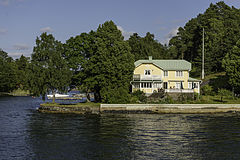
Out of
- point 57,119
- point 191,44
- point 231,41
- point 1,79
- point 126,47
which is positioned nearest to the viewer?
point 57,119

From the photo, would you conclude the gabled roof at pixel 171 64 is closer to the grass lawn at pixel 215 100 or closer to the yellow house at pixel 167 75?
the yellow house at pixel 167 75

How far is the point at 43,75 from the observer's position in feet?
202

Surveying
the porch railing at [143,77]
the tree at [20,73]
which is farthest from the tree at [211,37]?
the tree at [20,73]

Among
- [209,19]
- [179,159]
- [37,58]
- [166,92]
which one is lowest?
[179,159]

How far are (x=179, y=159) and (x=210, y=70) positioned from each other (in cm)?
7669

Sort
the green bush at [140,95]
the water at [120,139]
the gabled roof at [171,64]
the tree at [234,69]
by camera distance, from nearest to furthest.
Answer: the water at [120,139]
the green bush at [140,95]
the tree at [234,69]
the gabled roof at [171,64]

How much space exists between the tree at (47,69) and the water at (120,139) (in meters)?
15.6

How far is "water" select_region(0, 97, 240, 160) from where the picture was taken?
2723 centimetres

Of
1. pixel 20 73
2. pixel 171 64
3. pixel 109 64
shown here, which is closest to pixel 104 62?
pixel 109 64

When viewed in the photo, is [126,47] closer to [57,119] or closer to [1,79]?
[57,119]

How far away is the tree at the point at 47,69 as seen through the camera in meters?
61.8

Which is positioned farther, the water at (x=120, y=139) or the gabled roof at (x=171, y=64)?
the gabled roof at (x=171, y=64)

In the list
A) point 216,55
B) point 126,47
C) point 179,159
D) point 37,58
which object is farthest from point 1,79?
point 179,159

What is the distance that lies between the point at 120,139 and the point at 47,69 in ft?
111
